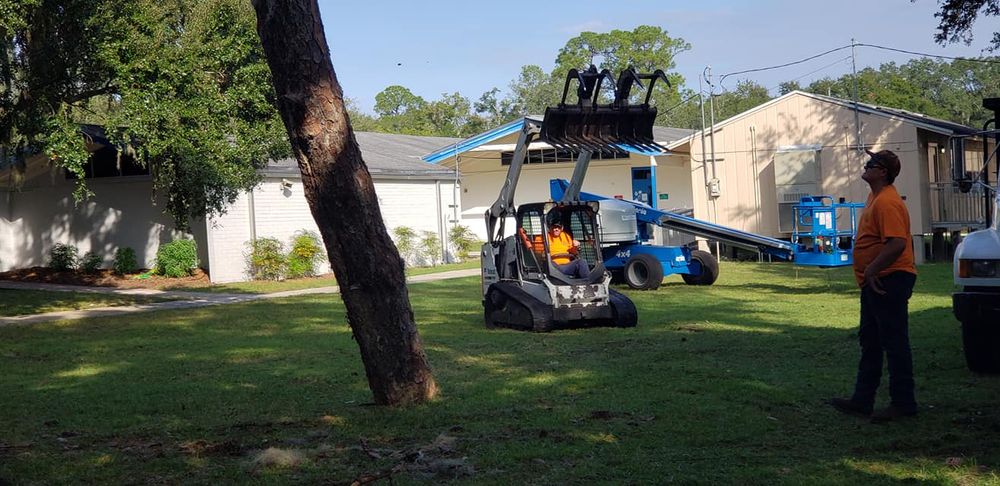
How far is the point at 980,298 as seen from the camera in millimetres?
9102

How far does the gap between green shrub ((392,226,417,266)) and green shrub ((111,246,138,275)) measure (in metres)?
8.00

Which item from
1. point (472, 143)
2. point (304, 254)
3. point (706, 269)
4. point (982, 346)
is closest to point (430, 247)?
point (472, 143)

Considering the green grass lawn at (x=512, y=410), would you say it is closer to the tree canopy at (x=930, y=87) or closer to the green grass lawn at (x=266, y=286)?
the green grass lawn at (x=266, y=286)

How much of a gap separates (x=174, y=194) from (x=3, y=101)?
3.89m

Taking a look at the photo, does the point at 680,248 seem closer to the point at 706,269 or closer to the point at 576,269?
the point at 706,269

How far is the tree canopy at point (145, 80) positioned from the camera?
59.5 feet

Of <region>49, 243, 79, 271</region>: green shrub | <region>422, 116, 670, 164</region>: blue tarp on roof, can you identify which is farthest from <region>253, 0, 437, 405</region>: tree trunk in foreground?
<region>49, 243, 79, 271</region>: green shrub

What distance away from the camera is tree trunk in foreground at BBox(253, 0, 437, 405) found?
8.40 m

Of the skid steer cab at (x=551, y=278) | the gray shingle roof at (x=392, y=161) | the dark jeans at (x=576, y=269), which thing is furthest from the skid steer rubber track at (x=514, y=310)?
the gray shingle roof at (x=392, y=161)

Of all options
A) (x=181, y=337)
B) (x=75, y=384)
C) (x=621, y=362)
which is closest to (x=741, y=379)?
(x=621, y=362)

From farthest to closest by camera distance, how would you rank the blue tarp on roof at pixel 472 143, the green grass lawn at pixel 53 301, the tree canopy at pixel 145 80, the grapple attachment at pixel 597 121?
1. the blue tarp on roof at pixel 472 143
2. the green grass lawn at pixel 53 301
3. the tree canopy at pixel 145 80
4. the grapple attachment at pixel 597 121

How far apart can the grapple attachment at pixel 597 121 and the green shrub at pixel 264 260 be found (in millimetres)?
15574

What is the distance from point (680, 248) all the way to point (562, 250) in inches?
309

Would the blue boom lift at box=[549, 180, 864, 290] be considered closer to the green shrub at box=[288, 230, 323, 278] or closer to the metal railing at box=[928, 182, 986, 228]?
the metal railing at box=[928, 182, 986, 228]
